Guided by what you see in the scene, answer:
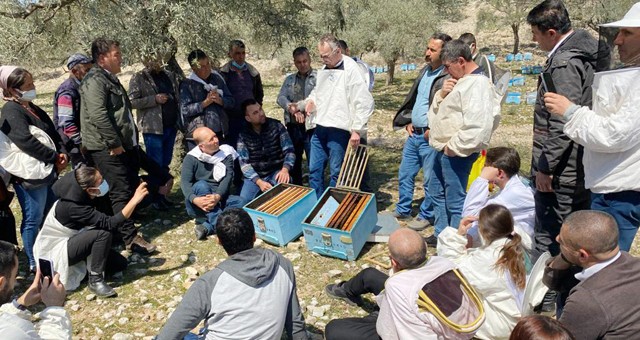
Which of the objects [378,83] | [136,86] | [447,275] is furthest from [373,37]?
[447,275]

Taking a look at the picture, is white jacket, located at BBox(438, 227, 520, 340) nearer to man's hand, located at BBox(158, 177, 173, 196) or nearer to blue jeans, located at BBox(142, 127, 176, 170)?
man's hand, located at BBox(158, 177, 173, 196)

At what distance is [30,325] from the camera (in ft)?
9.00

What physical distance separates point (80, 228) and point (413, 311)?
12.9 feet

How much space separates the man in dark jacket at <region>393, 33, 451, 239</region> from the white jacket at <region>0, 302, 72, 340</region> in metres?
4.15

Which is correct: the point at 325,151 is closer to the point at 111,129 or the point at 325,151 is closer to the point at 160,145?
the point at 160,145

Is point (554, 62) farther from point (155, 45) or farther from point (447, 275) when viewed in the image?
point (155, 45)

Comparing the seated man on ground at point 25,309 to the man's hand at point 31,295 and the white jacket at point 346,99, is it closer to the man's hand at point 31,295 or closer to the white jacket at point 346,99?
the man's hand at point 31,295

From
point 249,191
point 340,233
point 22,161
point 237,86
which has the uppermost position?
point 237,86

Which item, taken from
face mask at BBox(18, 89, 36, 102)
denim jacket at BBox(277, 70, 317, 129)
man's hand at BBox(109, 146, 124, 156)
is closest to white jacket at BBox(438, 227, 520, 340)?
denim jacket at BBox(277, 70, 317, 129)

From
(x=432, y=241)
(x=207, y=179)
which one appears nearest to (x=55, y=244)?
(x=207, y=179)

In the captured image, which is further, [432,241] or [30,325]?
[432,241]

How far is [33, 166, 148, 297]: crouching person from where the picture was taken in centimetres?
497

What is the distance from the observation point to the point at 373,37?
22344 mm

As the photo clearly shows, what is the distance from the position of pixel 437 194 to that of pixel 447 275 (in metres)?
2.84
